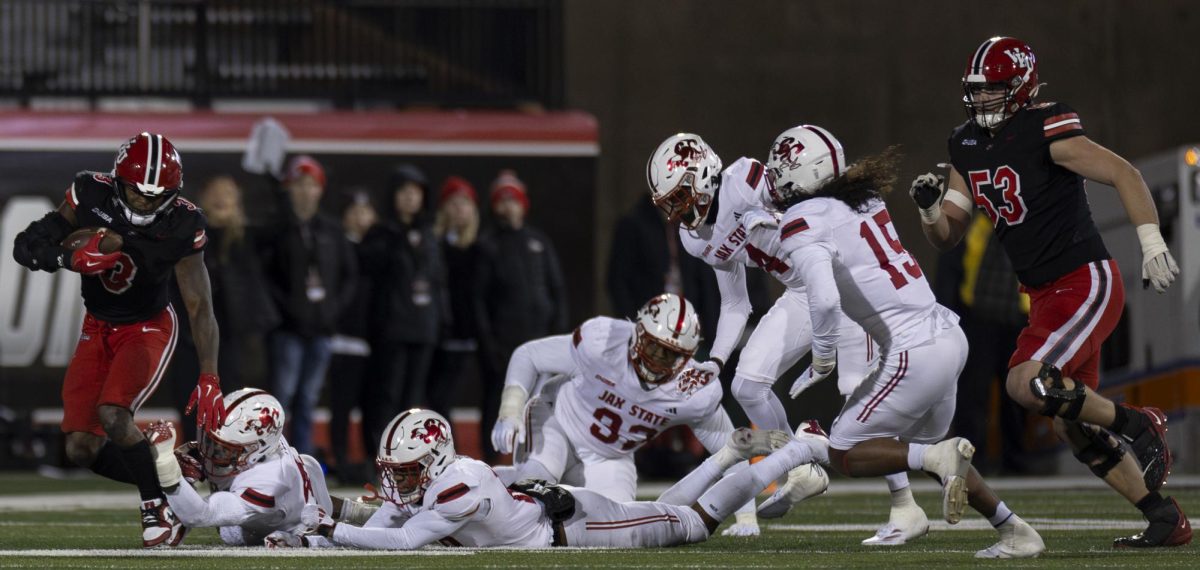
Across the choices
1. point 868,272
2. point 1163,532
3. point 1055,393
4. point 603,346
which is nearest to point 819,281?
point 868,272

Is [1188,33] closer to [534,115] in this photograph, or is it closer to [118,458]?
[534,115]

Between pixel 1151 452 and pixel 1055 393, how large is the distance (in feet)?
1.65

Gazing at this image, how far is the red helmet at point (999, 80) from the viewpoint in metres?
7.07

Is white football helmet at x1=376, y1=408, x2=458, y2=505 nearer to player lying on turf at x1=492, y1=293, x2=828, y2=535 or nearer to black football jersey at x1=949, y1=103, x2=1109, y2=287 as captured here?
player lying on turf at x1=492, y1=293, x2=828, y2=535

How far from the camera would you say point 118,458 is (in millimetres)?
7949

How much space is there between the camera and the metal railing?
15.3 meters

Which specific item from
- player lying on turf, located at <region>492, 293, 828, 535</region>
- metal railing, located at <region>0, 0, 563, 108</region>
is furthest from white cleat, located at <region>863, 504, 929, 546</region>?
metal railing, located at <region>0, 0, 563, 108</region>

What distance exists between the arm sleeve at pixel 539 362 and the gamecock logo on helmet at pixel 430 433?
0.74m

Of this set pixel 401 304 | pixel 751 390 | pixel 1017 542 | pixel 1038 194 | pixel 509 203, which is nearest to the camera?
pixel 1017 542

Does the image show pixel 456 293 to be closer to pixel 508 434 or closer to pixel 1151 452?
pixel 508 434

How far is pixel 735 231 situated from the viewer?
307 inches

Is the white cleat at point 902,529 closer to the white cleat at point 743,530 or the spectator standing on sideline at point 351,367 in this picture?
the white cleat at point 743,530

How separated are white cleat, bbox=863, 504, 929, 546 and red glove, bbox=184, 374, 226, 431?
2490 mm

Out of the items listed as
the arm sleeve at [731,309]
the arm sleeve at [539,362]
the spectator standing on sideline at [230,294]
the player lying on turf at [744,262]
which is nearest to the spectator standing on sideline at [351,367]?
the spectator standing on sideline at [230,294]
